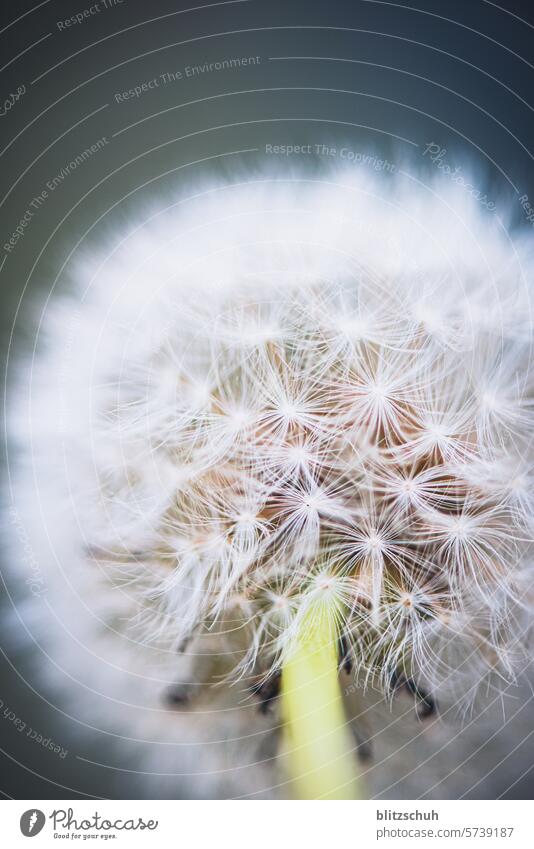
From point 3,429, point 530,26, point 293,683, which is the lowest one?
point 293,683

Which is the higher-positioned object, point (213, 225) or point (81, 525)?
point (213, 225)

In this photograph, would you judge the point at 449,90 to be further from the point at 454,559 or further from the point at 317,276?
the point at 454,559

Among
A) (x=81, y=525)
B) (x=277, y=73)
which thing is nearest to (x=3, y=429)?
(x=81, y=525)
